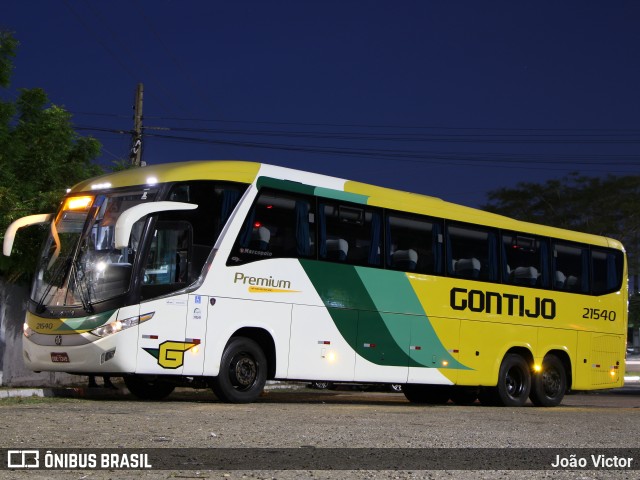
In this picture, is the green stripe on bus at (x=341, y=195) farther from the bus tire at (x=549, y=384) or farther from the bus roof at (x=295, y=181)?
the bus tire at (x=549, y=384)

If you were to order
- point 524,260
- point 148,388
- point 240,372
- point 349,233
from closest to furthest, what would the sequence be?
point 240,372 → point 349,233 → point 148,388 → point 524,260

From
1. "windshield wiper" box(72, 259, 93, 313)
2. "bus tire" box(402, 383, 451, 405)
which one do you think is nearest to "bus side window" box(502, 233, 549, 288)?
"bus tire" box(402, 383, 451, 405)

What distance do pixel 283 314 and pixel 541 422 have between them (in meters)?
4.43

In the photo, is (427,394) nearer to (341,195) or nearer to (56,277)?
(341,195)

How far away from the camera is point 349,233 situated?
1703 cm

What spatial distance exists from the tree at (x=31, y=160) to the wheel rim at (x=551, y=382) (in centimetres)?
1098

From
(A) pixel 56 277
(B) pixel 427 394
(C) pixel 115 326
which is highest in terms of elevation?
(A) pixel 56 277

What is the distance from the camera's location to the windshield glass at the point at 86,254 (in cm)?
1448

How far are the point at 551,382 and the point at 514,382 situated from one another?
1100 millimetres

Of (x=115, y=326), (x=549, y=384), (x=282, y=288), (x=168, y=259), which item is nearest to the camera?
(x=115, y=326)

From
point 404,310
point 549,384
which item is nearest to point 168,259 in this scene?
point 404,310

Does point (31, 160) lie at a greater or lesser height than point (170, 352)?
greater

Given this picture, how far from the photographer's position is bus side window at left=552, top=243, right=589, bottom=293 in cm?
2152

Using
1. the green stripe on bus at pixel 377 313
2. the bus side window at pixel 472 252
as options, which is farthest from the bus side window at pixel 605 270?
the green stripe on bus at pixel 377 313
